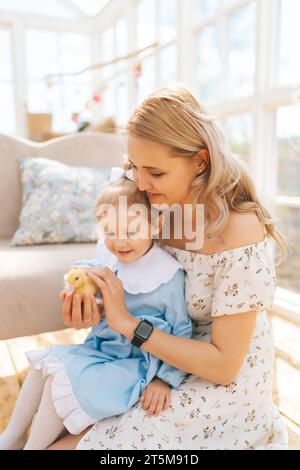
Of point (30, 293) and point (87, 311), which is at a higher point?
point (87, 311)

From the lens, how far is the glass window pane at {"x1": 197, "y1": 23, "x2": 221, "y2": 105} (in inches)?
108

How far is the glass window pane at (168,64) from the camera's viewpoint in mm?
3238

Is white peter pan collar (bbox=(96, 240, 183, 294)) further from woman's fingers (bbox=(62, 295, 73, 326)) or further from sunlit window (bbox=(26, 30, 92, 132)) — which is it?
sunlit window (bbox=(26, 30, 92, 132))

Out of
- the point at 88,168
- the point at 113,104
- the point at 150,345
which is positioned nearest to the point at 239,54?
the point at 88,168

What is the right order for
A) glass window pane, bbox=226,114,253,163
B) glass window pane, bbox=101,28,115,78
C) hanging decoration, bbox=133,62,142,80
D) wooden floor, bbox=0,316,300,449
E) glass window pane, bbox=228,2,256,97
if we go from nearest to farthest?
wooden floor, bbox=0,316,300,449
glass window pane, bbox=228,2,256,97
glass window pane, bbox=226,114,253,163
hanging decoration, bbox=133,62,142,80
glass window pane, bbox=101,28,115,78

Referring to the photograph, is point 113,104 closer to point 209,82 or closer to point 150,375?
point 209,82

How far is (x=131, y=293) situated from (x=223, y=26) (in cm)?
Result: 206

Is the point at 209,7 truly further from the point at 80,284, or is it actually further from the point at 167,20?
the point at 80,284

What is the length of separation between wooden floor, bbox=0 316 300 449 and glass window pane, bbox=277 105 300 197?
810 millimetres

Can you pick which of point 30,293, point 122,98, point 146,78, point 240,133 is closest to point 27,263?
point 30,293

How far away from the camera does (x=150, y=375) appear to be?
107 cm

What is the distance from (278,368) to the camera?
1709 mm

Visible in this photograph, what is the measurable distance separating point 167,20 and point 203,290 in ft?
9.56

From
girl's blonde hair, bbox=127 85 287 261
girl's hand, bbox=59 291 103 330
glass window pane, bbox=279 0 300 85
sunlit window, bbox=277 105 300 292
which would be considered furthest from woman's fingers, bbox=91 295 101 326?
glass window pane, bbox=279 0 300 85
